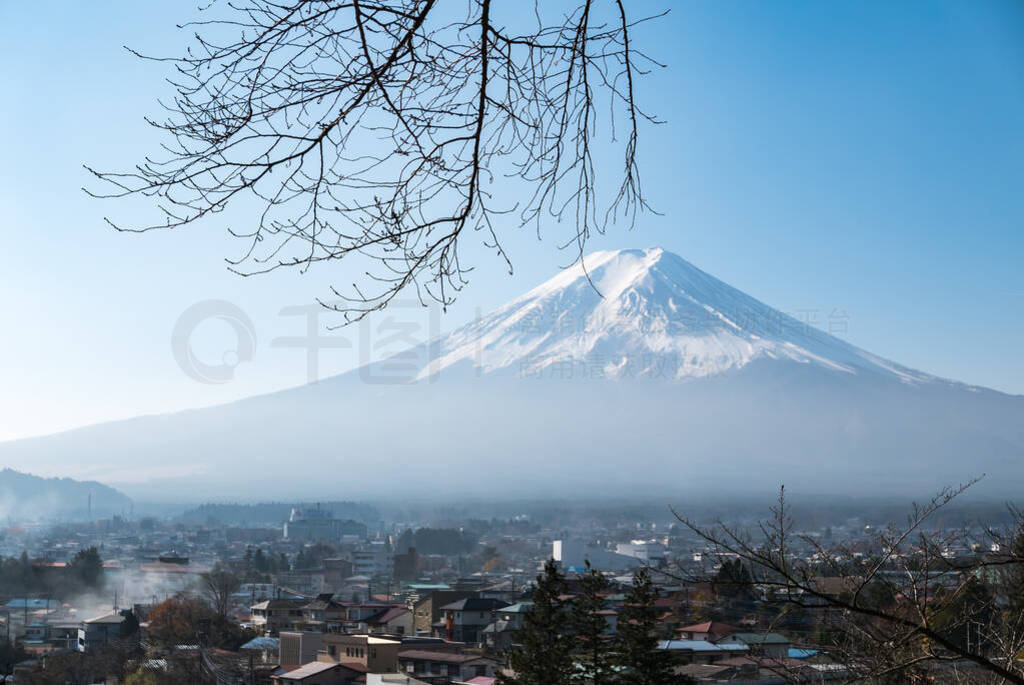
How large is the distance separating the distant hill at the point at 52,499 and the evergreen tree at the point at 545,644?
89325 millimetres

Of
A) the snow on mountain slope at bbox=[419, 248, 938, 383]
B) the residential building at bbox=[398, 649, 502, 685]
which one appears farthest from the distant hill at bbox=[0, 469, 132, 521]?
the residential building at bbox=[398, 649, 502, 685]

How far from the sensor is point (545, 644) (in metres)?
8.53

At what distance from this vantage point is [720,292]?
91.6m

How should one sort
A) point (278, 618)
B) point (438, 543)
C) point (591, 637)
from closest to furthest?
1. point (591, 637)
2. point (278, 618)
3. point (438, 543)

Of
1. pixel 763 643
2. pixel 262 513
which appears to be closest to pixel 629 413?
pixel 262 513

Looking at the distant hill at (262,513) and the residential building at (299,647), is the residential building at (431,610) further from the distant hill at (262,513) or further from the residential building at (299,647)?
the distant hill at (262,513)

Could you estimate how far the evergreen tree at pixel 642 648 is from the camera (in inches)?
324

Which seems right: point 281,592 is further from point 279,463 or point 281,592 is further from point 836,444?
point 279,463

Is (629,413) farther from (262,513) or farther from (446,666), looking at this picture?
(446,666)

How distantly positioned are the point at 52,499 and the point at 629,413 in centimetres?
5603

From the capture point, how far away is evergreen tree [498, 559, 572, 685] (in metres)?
8.19

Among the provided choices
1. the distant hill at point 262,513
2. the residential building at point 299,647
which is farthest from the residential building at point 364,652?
the distant hill at point 262,513

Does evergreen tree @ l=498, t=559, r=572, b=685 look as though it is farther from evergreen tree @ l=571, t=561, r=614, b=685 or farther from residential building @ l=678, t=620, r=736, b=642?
residential building @ l=678, t=620, r=736, b=642

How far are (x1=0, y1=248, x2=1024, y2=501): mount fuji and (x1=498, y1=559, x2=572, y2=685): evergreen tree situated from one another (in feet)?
249
